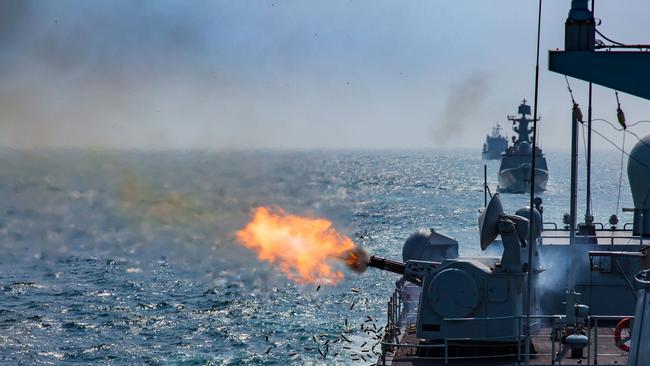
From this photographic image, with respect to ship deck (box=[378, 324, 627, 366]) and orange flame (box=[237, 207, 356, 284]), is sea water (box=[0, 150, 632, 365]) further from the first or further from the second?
ship deck (box=[378, 324, 627, 366])

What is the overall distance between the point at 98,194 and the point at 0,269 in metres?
38.2

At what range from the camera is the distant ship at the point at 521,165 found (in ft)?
455

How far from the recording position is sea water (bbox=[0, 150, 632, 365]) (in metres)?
40.9

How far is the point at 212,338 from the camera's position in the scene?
4238 centimetres

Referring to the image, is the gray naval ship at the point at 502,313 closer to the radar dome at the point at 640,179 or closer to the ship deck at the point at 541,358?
the ship deck at the point at 541,358

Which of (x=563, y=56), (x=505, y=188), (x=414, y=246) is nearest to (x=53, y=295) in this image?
(x=414, y=246)

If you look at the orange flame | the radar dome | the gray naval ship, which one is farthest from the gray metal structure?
the radar dome

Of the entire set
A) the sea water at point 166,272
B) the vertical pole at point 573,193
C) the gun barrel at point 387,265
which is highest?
the vertical pole at point 573,193

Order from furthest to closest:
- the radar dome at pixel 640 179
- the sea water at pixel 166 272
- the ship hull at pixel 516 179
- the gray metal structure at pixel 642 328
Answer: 1. the ship hull at pixel 516 179
2. the sea water at pixel 166 272
3. the radar dome at pixel 640 179
4. the gray metal structure at pixel 642 328

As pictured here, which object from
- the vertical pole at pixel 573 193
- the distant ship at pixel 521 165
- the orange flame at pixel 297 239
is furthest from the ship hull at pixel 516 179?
the orange flame at pixel 297 239

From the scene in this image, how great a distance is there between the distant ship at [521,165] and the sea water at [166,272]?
25300mm

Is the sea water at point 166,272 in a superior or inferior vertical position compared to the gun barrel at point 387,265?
inferior

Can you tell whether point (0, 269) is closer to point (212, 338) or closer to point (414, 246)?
point (212, 338)

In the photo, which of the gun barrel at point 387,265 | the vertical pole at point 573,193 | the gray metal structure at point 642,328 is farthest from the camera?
the vertical pole at point 573,193
